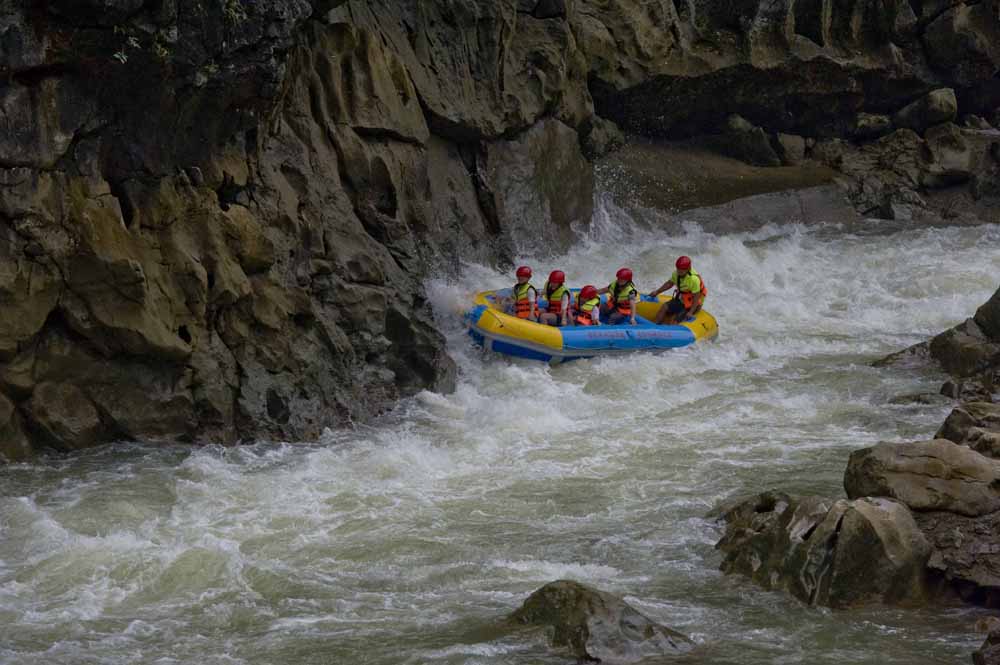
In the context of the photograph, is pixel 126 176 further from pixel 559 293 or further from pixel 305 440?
pixel 559 293

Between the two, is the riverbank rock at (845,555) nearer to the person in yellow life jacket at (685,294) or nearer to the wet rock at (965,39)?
the person in yellow life jacket at (685,294)

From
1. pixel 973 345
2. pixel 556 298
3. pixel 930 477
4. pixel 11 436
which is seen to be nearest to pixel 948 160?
pixel 973 345

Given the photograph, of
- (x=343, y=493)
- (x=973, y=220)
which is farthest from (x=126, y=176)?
(x=973, y=220)

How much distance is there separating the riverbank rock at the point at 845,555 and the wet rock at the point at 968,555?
5.3 inches

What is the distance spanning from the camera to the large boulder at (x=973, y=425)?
8.69m

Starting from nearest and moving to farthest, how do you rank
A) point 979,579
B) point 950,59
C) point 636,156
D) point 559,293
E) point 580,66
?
point 979,579 → point 559,293 → point 580,66 → point 636,156 → point 950,59

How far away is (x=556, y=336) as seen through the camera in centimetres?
1363

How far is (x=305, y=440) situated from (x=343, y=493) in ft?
4.73

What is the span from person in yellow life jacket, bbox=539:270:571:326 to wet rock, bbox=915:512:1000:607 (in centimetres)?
706

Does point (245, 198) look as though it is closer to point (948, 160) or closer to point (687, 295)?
point (687, 295)

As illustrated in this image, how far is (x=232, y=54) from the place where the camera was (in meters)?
10.1

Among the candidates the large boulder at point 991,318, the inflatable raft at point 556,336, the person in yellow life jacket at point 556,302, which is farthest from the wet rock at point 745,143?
the large boulder at point 991,318

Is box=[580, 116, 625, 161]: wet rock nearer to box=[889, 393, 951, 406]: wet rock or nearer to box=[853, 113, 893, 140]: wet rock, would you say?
box=[853, 113, 893, 140]: wet rock

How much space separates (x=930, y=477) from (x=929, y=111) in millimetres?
15113
